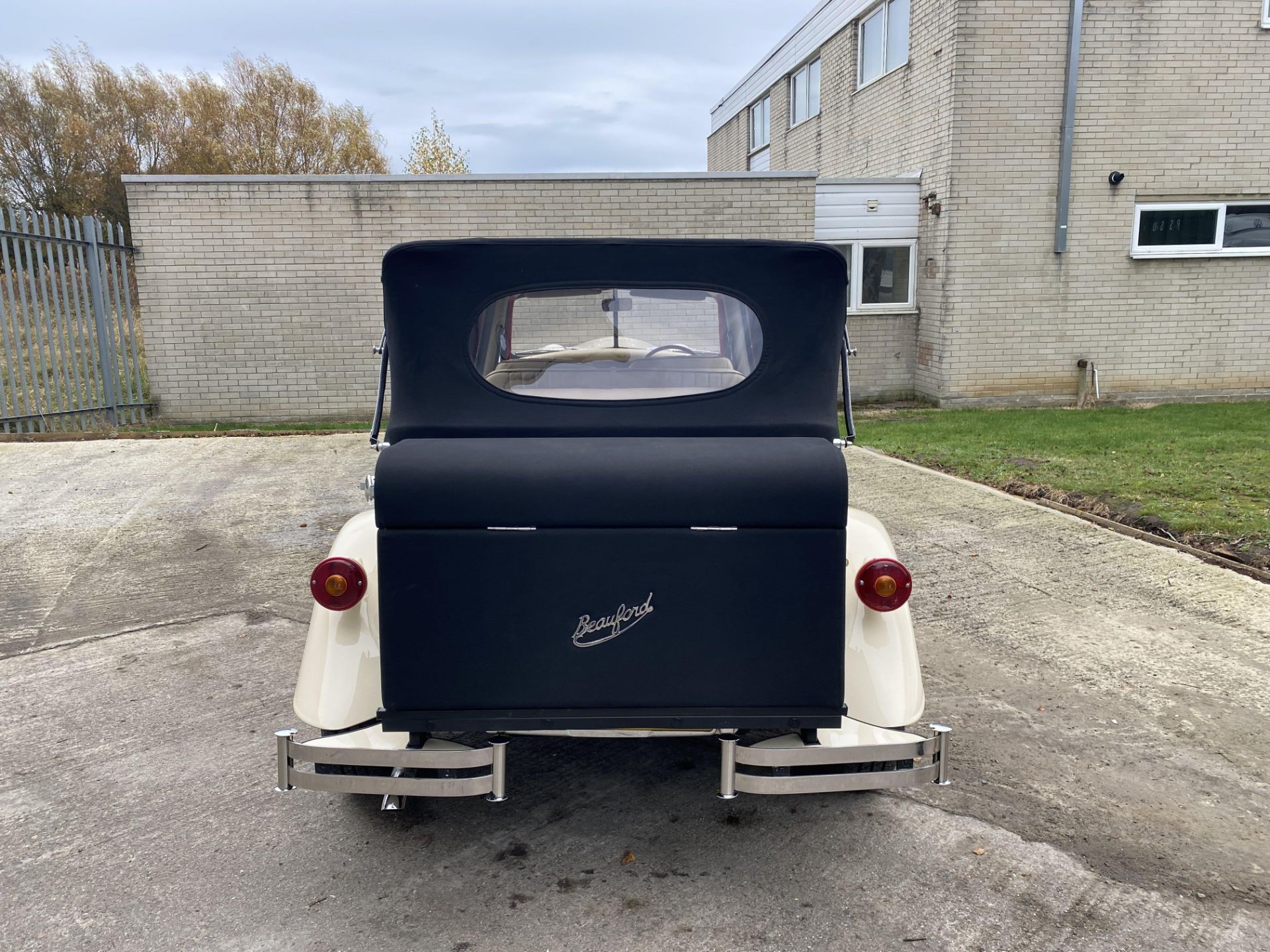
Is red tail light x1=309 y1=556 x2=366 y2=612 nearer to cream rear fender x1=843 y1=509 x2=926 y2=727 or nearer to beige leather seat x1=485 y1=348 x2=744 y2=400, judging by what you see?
beige leather seat x1=485 y1=348 x2=744 y2=400

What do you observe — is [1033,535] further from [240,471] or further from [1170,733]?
[240,471]

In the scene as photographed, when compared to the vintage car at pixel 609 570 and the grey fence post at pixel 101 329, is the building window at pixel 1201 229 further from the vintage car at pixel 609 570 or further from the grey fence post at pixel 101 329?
the grey fence post at pixel 101 329

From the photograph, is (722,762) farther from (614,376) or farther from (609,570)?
(614,376)

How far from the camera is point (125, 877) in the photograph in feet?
8.99

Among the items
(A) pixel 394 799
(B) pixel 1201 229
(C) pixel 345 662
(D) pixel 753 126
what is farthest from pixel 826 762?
(D) pixel 753 126

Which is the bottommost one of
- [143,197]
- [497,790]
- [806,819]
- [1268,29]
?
[806,819]

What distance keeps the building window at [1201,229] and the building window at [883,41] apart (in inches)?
167

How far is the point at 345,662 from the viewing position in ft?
9.05

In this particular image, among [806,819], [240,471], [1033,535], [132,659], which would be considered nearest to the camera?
[806,819]

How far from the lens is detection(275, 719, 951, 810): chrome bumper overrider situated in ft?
8.34

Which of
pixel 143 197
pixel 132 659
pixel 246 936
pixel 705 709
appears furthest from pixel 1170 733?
pixel 143 197

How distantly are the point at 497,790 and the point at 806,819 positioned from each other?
1.13 meters

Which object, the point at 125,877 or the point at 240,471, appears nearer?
the point at 125,877

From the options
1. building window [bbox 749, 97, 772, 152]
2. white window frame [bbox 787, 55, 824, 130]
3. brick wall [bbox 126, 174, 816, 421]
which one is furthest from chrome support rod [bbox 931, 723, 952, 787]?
building window [bbox 749, 97, 772, 152]
